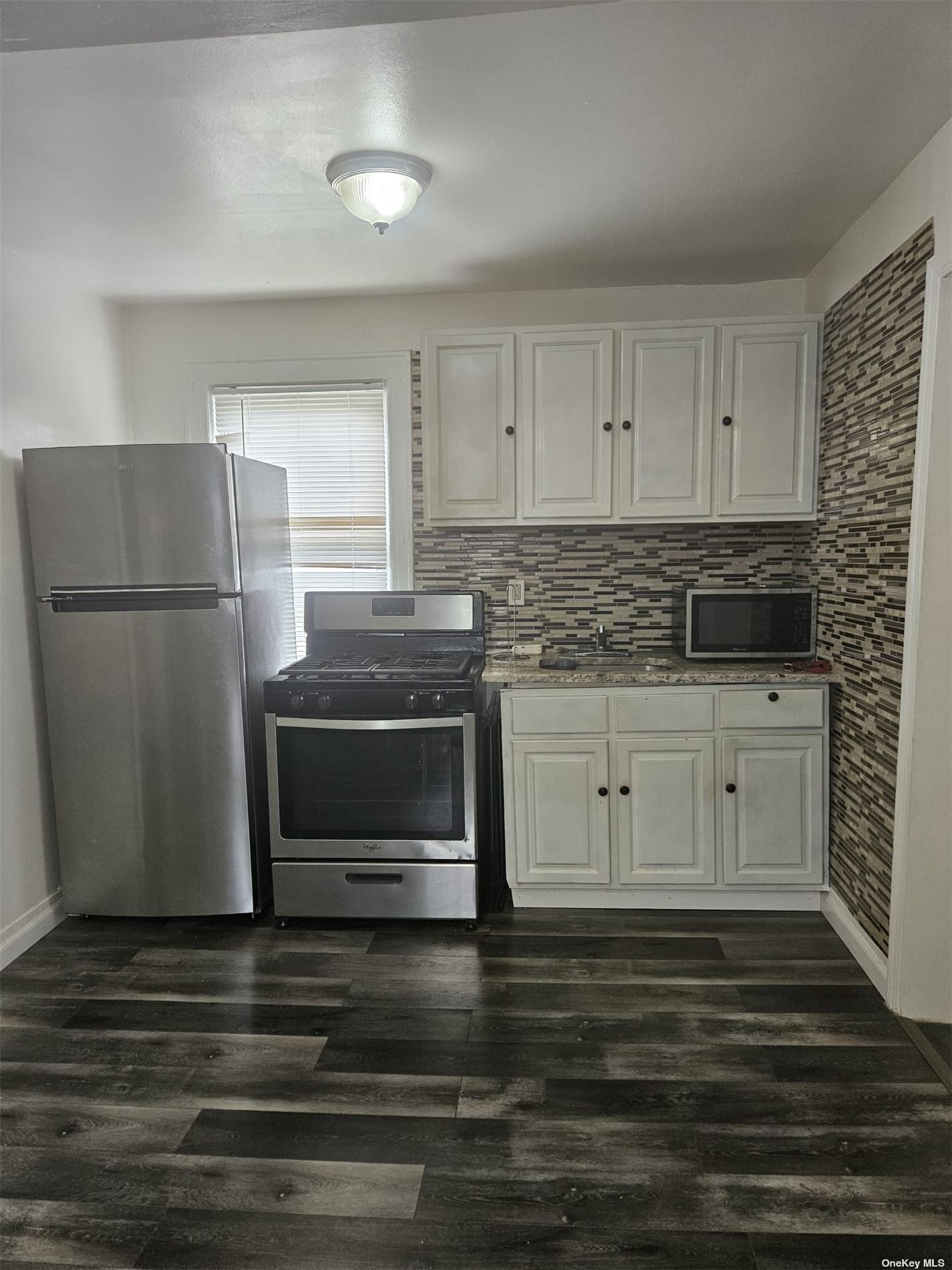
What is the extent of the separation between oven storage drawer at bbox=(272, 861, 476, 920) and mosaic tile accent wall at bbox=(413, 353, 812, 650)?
104 centimetres

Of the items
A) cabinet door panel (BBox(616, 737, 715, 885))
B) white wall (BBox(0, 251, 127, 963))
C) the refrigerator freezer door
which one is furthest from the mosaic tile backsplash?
white wall (BBox(0, 251, 127, 963))

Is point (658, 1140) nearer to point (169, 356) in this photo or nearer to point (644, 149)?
point (644, 149)

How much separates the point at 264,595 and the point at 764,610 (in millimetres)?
1897

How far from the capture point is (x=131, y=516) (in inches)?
112

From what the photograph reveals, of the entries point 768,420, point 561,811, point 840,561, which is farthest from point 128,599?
point 840,561

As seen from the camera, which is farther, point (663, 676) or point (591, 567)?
point (591, 567)

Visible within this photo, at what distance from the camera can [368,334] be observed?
3.52 meters

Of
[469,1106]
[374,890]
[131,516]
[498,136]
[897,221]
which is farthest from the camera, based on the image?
[374,890]

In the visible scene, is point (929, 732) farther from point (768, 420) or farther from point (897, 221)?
point (897, 221)

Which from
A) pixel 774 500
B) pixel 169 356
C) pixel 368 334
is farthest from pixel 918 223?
pixel 169 356

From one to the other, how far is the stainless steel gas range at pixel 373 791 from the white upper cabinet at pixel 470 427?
0.69 m

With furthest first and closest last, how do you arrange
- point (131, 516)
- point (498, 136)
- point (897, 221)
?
1. point (131, 516)
2. point (897, 221)
3. point (498, 136)

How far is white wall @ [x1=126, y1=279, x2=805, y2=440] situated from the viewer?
3371 millimetres

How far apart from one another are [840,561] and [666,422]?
0.81 meters
